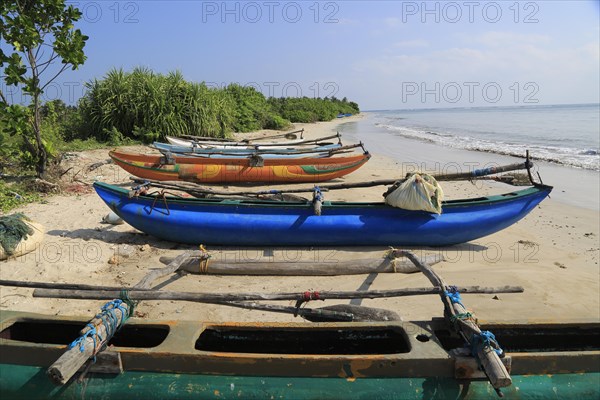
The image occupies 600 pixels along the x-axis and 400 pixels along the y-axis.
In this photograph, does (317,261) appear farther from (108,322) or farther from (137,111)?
(137,111)

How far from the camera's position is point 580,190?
1077cm

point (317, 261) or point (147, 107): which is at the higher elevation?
point (147, 107)

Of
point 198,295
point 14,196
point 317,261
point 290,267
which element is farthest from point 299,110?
point 198,295

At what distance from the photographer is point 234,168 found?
36.1 feet

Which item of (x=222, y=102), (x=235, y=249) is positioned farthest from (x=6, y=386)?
(x=222, y=102)

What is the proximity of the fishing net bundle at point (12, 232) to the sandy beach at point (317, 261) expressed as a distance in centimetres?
21

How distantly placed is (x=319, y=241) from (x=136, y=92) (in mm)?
12556

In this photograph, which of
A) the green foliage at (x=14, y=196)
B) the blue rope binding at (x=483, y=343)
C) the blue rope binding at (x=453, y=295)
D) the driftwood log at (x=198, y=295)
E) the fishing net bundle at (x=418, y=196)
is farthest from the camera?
the green foliage at (x=14, y=196)

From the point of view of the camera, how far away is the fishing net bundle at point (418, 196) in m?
6.17

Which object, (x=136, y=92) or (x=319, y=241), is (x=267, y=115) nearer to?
(x=136, y=92)

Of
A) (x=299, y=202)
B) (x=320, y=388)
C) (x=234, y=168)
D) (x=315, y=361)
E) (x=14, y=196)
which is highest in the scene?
(x=234, y=168)

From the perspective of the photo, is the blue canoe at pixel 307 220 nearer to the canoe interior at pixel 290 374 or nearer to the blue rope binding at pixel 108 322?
the blue rope binding at pixel 108 322

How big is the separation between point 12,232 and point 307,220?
3959mm

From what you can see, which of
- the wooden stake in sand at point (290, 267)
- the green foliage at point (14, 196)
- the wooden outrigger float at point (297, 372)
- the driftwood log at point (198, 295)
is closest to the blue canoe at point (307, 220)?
the wooden stake in sand at point (290, 267)
